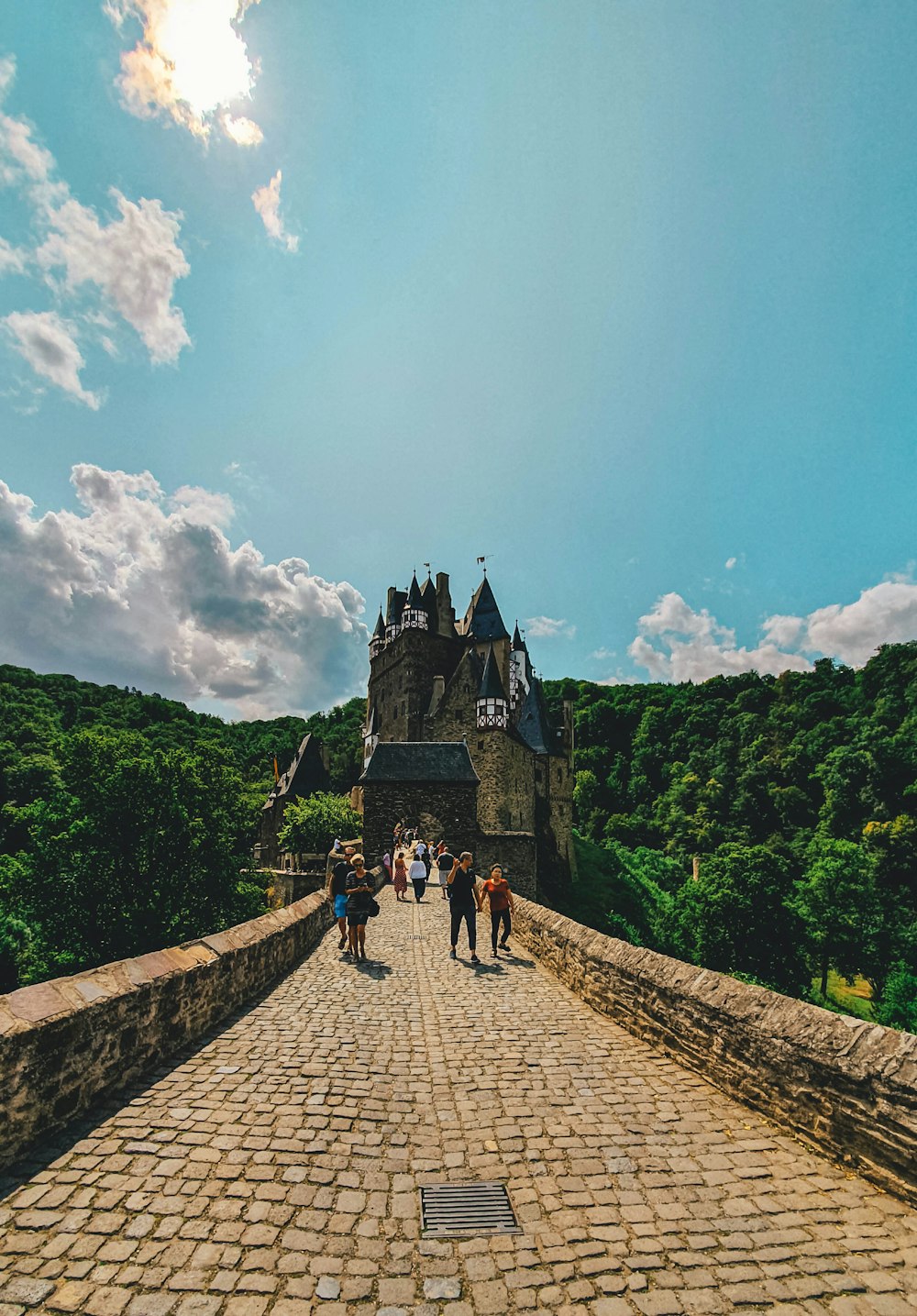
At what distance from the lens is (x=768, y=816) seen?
73062 mm

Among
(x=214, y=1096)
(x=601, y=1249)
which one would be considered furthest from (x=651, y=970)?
(x=214, y=1096)

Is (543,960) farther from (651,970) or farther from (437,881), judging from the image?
(437,881)

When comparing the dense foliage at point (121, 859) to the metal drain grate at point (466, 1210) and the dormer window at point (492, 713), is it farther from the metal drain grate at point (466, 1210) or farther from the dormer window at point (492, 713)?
the metal drain grate at point (466, 1210)

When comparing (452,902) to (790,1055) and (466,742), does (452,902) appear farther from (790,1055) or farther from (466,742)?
(466,742)

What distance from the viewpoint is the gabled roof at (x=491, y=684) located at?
3616cm

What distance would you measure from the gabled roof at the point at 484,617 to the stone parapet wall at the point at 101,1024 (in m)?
35.5

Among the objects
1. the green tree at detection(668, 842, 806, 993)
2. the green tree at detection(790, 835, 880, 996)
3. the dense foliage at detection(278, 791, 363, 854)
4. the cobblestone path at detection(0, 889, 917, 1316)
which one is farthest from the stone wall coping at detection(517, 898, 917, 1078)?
the green tree at detection(790, 835, 880, 996)

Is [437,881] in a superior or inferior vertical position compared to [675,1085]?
superior

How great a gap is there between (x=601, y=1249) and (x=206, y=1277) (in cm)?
186

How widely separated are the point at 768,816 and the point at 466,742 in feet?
181

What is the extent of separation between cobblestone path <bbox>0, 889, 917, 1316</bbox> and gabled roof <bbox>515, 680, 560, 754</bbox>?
33624mm

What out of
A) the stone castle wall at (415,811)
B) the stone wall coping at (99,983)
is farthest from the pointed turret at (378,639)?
the stone wall coping at (99,983)

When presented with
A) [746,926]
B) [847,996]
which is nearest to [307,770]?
[746,926]

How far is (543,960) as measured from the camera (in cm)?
998
